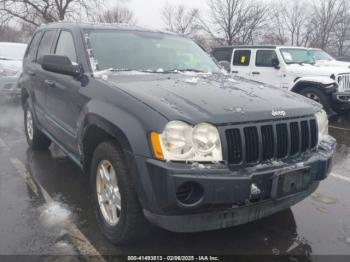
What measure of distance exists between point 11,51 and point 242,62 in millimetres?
7281

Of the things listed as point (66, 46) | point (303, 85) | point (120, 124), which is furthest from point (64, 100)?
point (303, 85)

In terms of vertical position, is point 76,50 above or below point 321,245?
above

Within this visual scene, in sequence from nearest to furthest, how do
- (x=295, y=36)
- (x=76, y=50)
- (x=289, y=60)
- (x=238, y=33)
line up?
1. (x=76, y=50)
2. (x=289, y=60)
3. (x=238, y=33)
4. (x=295, y=36)

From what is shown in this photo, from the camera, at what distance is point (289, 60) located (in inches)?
388

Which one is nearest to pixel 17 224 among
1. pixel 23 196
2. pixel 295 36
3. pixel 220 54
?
pixel 23 196

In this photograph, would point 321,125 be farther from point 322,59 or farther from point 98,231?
point 322,59

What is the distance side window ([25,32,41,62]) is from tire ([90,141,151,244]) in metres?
3.02

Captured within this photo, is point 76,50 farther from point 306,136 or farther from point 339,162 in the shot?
point 339,162

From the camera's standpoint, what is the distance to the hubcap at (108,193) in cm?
310

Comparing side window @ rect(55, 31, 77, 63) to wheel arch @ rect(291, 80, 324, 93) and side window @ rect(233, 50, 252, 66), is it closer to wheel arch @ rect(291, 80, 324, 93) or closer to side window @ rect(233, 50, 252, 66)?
wheel arch @ rect(291, 80, 324, 93)

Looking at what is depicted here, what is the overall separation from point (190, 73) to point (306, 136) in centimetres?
143

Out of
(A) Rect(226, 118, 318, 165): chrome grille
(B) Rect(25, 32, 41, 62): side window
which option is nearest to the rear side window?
(B) Rect(25, 32, 41, 62): side window

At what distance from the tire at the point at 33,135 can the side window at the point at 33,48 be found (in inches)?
29.1

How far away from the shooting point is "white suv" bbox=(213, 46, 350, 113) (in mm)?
8820
